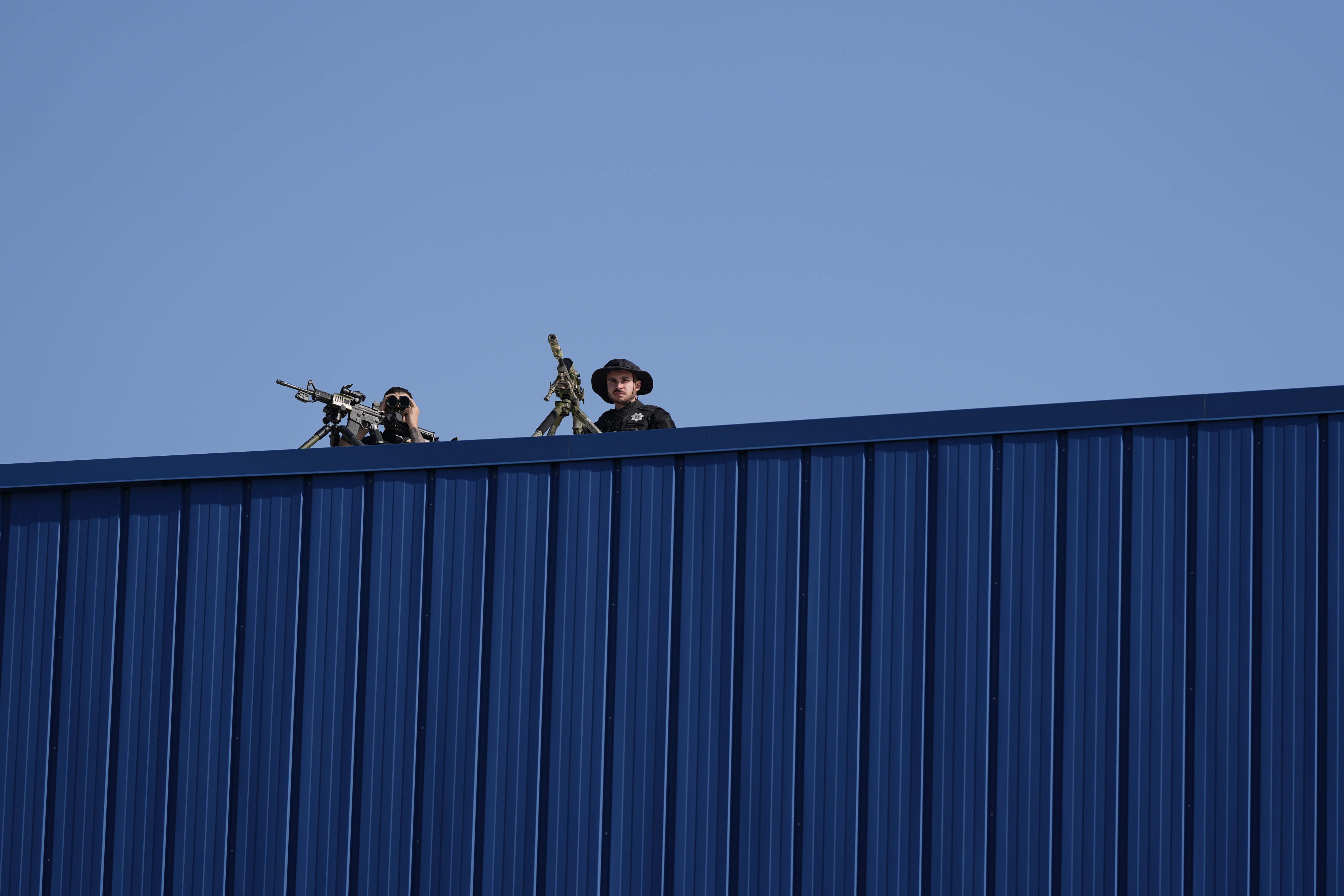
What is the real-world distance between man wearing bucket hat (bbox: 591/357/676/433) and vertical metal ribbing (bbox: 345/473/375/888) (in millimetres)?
2543

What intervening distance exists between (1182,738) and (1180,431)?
4.34ft

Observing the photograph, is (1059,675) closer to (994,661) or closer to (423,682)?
(994,661)

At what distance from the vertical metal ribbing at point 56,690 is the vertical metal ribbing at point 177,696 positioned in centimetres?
54

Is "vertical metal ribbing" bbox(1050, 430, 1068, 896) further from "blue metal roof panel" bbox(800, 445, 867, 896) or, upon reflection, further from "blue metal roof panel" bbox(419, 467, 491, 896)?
"blue metal roof panel" bbox(419, 467, 491, 896)

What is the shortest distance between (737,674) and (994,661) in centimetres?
112

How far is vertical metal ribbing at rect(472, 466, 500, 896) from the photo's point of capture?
669 centimetres

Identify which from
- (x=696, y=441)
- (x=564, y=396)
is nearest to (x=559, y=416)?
(x=564, y=396)

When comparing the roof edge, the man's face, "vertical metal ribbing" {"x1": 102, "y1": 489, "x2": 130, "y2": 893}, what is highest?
the man's face

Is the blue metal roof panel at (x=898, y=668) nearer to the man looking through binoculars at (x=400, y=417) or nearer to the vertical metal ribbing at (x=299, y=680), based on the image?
the vertical metal ribbing at (x=299, y=680)

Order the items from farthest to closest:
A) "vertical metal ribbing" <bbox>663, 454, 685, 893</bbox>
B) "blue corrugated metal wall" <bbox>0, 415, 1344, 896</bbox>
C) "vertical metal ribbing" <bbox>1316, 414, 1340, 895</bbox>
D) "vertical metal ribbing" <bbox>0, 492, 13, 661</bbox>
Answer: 1. "vertical metal ribbing" <bbox>0, 492, 13, 661</bbox>
2. "vertical metal ribbing" <bbox>663, 454, 685, 893</bbox>
3. "blue corrugated metal wall" <bbox>0, 415, 1344, 896</bbox>
4. "vertical metal ribbing" <bbox>1316, 414, 1340, 895</bbox>

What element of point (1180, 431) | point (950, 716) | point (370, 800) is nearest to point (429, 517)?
point (370, 800)

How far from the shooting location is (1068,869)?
20.9ft

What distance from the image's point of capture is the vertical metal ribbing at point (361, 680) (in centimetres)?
675

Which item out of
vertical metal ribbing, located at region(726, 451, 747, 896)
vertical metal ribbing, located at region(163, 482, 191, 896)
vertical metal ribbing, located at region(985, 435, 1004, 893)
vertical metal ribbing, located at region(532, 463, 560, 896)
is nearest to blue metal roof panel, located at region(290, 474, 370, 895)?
vertical metal ribbing, located at region(163, 482, 191, 896)
